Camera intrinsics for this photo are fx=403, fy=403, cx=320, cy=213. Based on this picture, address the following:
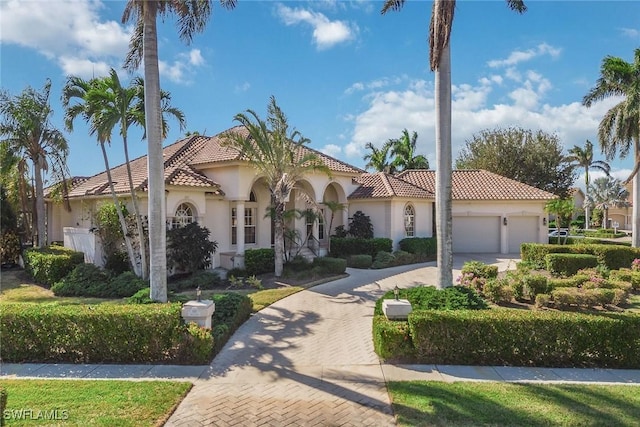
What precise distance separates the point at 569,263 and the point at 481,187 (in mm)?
10906

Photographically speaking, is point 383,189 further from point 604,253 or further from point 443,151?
point 443,151

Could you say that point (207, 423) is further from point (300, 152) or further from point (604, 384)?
point (300, 152)

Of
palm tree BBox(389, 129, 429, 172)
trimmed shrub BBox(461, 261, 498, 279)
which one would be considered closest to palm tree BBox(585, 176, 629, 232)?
palm tree BBox(389, 129, 429, 172)

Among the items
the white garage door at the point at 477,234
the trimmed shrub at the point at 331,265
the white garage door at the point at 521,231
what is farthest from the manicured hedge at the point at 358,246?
→ the white garage door at the point at 521,231

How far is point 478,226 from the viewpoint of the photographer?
90.4 feet

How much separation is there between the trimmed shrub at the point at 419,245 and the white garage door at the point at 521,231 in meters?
6.87

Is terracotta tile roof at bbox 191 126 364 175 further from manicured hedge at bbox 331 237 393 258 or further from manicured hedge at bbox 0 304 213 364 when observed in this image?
manicured hedge at bbox 0 304 213 364

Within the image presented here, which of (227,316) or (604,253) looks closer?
(227,316)

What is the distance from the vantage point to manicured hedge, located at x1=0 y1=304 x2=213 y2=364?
8.18m

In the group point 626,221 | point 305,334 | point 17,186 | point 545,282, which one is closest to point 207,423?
point 305,334

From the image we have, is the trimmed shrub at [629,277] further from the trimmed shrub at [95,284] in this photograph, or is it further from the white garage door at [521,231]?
the trimmed shrub at [95,284]

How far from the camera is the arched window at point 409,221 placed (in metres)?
25.2

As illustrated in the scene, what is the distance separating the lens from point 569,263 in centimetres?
1800

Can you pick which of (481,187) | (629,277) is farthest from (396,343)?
(481,187)
